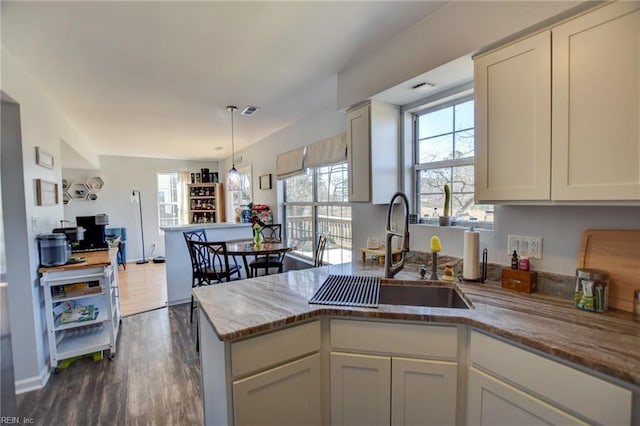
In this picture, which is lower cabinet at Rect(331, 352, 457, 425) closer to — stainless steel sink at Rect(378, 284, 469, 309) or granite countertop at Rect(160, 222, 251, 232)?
stainless steel sink at Rect(378, 284, 469, 309)

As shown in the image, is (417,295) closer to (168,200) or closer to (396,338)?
(396,338)

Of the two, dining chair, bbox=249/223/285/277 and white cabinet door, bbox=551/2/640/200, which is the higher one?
white cabinet door, bbox=551/2/640/200

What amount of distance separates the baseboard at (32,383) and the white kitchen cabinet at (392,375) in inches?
88.0

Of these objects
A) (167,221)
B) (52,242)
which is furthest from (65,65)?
(167,221)

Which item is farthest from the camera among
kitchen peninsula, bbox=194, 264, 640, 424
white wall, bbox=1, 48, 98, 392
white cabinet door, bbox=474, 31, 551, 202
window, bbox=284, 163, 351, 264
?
window, bbox=284, 163, 351, 264

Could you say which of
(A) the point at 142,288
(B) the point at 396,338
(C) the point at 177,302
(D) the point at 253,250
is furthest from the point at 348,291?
(A) the point at 142,288

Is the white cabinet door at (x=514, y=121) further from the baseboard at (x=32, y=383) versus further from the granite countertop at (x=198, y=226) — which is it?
the granite countertop at (x=198, y=226)

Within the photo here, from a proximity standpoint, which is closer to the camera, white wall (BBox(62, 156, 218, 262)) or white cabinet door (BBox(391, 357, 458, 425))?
white cabinet door (BBox(391, 357, 458, 425))

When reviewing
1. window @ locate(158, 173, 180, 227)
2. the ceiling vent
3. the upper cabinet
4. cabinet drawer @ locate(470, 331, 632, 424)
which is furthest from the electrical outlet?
window @ locate(158, 173, 180, 227)

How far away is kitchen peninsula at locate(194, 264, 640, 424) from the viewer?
0.98 m

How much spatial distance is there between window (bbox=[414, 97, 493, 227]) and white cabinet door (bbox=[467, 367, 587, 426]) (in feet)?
3.13

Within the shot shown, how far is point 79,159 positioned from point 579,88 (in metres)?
6.01

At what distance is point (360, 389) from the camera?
1350mm

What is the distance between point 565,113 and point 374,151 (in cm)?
112
